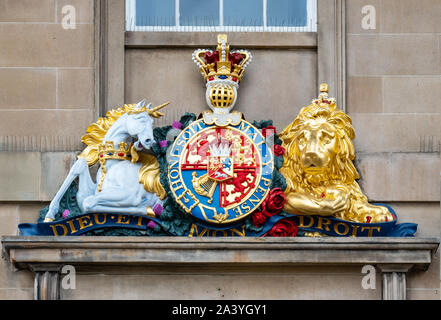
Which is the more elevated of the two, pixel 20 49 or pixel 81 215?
pixel 20 49

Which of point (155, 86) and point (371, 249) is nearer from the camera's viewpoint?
point (371, 249)

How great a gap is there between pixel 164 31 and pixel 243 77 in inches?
40.9

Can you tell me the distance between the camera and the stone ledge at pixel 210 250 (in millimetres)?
13984

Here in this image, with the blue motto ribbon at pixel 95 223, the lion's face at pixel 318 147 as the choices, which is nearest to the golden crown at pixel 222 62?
the lion's face at pixel 318 147

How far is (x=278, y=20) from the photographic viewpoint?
15211 mm

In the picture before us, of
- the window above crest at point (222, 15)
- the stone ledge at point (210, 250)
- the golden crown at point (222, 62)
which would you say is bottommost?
the stone ledge at point (210, 250)

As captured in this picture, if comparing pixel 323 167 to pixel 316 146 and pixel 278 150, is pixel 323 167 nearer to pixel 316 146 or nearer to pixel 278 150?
pixel 316 146

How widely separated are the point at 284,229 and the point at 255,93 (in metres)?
1.75

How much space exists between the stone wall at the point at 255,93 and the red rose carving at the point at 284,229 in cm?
100

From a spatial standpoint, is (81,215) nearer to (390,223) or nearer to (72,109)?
(72,109)

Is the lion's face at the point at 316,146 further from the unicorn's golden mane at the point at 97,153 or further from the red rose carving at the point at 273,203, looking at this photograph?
the unicorn's golden mane at the point at 97,153

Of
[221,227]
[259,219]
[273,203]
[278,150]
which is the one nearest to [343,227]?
[273,203]

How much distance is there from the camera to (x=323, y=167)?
46.8ft

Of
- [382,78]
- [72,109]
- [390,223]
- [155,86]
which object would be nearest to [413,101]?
[382,78]
